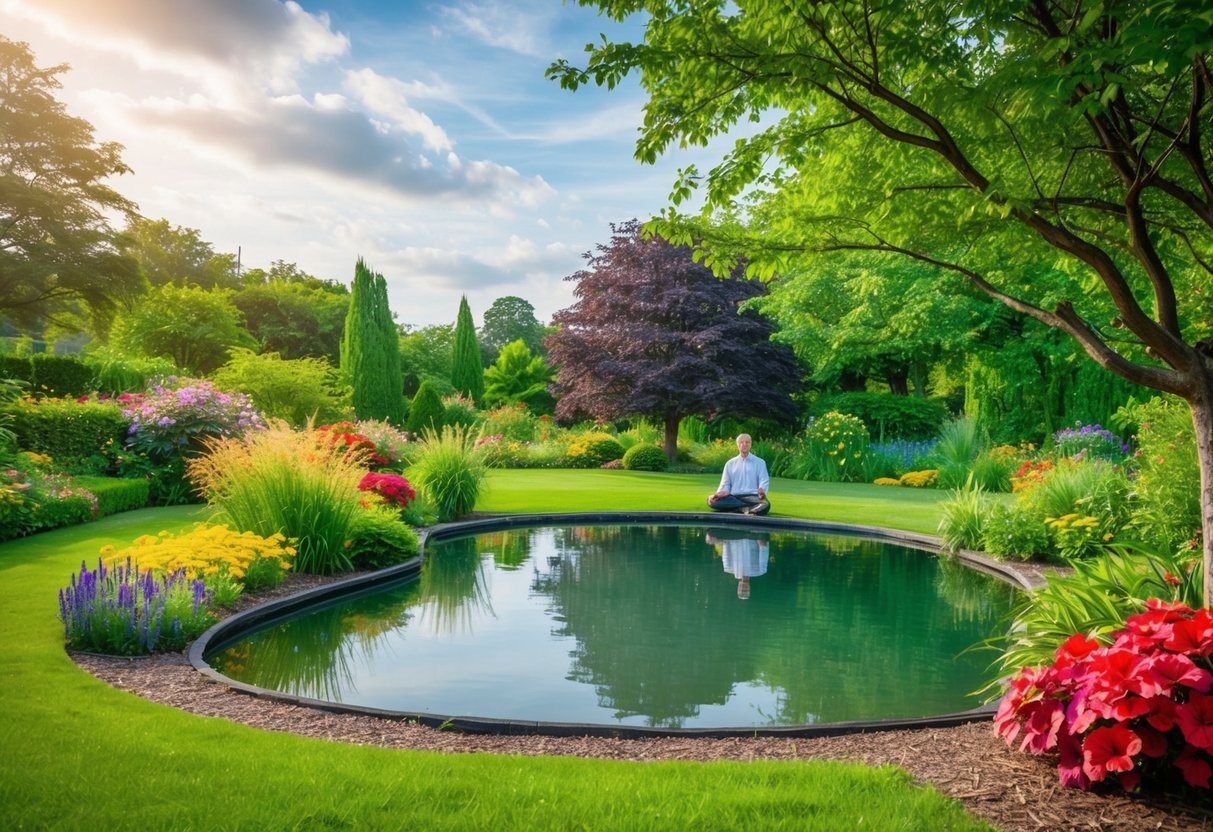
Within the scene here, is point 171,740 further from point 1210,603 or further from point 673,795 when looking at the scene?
point 1210,603

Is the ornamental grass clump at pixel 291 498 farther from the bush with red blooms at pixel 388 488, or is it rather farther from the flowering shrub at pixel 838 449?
the flowering shrub at pixel 838 449

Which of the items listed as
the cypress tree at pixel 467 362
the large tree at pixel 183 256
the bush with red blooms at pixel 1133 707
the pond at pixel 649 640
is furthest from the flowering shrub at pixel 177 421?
the large tree at pixel 183 256

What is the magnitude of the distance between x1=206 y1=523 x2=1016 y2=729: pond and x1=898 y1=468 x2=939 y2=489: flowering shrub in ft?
27.3

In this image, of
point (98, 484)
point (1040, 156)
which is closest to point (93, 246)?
point (98, 484)

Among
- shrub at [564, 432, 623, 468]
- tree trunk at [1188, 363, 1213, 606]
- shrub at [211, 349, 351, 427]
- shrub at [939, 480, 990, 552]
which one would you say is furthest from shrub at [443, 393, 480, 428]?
tree trunk at [1188, 363, 1213, 606]

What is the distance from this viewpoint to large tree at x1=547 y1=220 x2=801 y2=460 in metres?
22.1

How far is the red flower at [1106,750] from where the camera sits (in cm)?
309

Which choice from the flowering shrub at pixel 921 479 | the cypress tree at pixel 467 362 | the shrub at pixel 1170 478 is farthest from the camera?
the cypress tree at pixel 467 362

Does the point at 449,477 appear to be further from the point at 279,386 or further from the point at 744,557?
the point at 279,386

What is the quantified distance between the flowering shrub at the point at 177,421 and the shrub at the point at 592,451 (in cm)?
1023

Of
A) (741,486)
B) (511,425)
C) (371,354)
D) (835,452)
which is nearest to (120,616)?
(741,486)

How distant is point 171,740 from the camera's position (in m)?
3.64

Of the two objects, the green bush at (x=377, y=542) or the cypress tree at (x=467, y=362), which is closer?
the green bush at (x=377, y=542)

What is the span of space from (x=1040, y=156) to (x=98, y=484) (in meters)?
11.5
